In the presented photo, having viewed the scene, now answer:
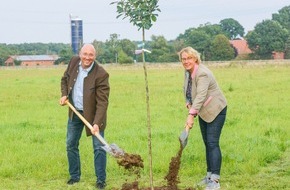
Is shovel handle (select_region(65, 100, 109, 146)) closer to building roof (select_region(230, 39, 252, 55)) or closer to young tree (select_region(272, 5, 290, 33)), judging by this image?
building roof (select_region(230, 39, 252, 55))

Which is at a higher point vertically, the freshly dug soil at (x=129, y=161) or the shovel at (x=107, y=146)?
the shovel at (x=107, y=146)

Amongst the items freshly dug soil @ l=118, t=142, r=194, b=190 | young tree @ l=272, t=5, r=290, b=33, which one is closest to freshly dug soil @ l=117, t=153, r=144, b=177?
freshly dug soil @ l=118, t=142, r=194, b=190

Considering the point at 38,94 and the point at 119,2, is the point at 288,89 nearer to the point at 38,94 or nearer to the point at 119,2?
the point at 38,94

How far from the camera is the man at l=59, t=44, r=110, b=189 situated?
23.5 feet

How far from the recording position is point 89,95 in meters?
7.23

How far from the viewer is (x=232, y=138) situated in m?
10.4

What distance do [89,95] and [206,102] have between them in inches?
59.3

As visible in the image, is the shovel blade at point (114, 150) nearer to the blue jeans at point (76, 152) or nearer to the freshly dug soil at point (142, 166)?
the freshly dug soil at point (142, 166)

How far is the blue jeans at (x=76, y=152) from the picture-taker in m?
7.30

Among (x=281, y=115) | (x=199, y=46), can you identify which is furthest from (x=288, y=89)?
(x=199, y=46)

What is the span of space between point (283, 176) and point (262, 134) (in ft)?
10.7

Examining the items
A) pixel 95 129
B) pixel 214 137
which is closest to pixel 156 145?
pixel 214 137

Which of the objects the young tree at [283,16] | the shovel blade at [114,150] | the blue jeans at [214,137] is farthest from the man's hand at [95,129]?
the young tree at [283,16]

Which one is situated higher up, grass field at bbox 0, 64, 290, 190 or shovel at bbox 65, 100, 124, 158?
shovel at bbox 65, 100, 124, 158
